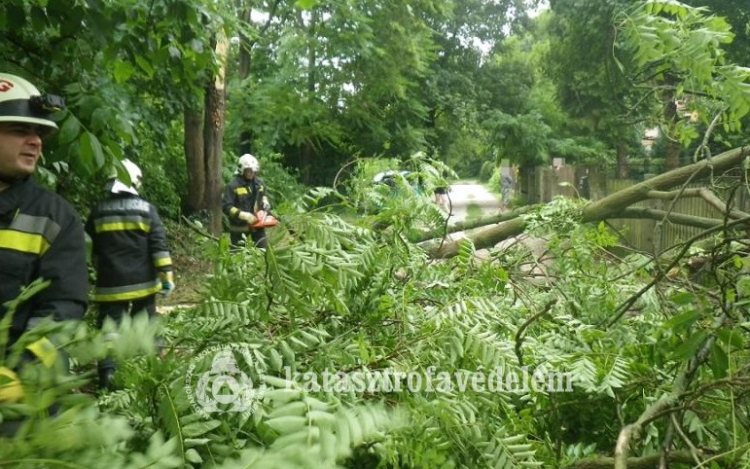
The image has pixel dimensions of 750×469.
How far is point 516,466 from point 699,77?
2300mm

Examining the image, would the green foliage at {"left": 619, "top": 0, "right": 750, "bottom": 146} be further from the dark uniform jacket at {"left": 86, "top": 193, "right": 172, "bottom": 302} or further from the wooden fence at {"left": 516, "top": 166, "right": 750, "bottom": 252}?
the wooden fence at {"left": 516, "top": 166, "right": 750, "bottom": 252}

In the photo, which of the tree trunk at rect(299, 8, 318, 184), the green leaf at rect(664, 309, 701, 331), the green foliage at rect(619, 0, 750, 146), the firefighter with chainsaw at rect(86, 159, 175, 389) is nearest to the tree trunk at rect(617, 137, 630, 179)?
the tree trunk at rect(299, 8, 318, 184)

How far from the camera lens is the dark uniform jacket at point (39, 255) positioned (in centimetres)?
208

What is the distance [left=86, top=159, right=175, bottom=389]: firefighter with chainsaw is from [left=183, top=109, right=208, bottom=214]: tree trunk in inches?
289

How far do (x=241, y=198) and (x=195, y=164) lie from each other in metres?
4.26

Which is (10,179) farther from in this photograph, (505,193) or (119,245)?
(505,193)

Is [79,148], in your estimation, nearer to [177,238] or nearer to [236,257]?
[236,257]

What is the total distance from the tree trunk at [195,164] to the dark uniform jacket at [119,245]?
7.35m

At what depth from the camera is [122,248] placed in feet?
14.1

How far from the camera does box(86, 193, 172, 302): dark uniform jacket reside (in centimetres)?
429

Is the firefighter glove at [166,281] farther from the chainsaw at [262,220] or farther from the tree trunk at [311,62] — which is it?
the tree trunk at [311,62]

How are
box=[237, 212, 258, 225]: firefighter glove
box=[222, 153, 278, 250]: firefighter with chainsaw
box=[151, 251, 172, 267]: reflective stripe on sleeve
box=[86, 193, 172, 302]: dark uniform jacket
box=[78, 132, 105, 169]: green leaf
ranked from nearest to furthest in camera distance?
box=[78, 132, 105, 169]: green leaf → box=[86, 193, 172, 302]: dark uniform jacket → box=[151, 251, 172, 267]: reflective stripe on sleeve → box=[237, 212, 258, 225]: firefighter glove → box=[222, 153, 278, 250]: firefighter with chainsaw

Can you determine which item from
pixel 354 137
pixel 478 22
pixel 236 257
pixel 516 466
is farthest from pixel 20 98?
pixel 478 22

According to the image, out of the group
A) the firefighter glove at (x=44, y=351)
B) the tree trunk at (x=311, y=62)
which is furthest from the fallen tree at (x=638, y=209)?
the tree trunk at (x=311, y=62)
